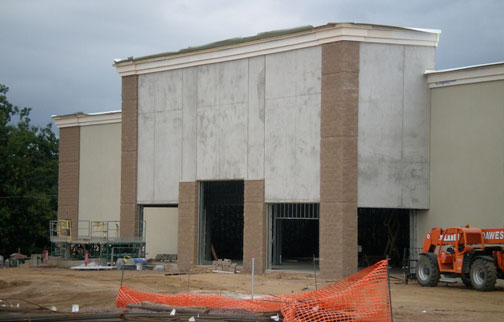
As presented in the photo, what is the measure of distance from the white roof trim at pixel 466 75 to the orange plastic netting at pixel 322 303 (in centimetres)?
1373

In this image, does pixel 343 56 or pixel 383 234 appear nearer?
pixel 343 56

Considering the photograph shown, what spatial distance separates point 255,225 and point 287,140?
15.0 feet

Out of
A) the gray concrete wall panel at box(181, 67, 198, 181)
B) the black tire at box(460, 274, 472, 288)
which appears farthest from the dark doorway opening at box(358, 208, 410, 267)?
the black tire at box(460, 274, 472, 288)

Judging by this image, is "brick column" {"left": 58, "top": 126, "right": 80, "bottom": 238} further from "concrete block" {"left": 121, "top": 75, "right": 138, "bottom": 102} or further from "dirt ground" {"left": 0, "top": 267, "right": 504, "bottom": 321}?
"dirt ground" {"left": 0, "top": 267, "right": 504, "bottom": 321}

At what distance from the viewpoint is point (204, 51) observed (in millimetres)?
40375

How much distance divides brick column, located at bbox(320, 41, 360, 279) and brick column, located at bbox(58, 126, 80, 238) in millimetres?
21305

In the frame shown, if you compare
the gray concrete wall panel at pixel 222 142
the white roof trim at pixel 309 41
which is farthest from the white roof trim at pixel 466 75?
the gray concrete wall panel at pixel 222 142

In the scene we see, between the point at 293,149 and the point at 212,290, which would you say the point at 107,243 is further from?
the point at 212,290

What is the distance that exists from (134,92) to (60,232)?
11097 mm

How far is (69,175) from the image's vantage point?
50.8m

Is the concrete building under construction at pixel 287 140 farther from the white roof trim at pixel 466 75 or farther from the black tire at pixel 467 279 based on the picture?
the black tire at pixel 467 279

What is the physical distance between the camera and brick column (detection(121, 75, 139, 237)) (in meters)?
44.2

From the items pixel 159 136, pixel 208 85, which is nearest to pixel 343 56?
pixel 208 85

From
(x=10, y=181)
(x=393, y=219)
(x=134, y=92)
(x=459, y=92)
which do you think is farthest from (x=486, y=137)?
(x=10, y=181)
